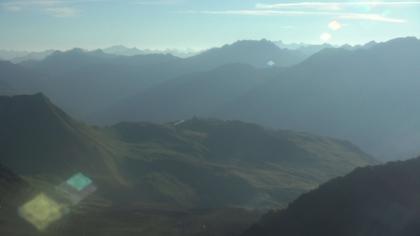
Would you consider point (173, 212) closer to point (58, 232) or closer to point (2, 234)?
point (58, 232)

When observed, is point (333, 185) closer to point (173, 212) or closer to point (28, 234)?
point (28, 234)

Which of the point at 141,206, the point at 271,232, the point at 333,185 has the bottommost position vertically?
the point at 141,206

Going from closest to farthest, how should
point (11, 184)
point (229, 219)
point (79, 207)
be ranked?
point (229, 219) < point (11, 184) < point (79, 207)

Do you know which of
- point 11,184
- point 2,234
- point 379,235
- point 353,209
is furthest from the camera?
point 11,184

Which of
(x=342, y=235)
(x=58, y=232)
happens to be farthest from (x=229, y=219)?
(x=342, y=235)

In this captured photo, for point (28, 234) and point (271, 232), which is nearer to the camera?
point (271, 232)

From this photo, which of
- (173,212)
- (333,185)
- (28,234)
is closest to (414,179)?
(333,185)

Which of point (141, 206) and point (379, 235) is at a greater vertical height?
point (379, 235)
